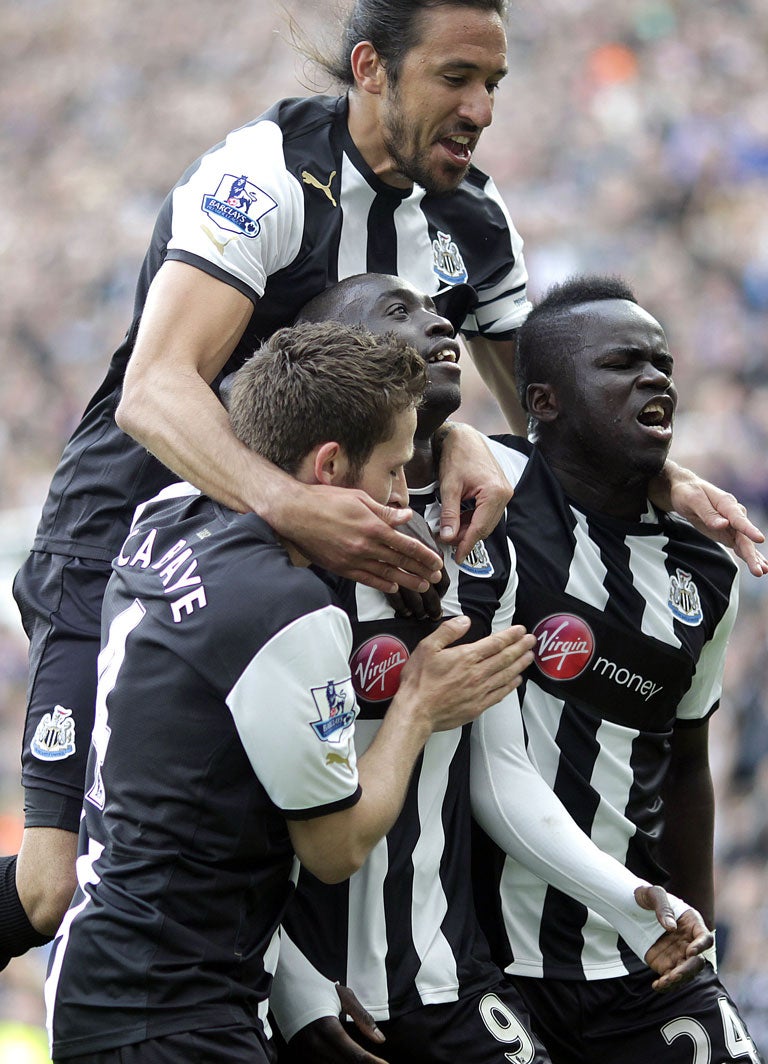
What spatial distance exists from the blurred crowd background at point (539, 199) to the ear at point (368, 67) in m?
3.70

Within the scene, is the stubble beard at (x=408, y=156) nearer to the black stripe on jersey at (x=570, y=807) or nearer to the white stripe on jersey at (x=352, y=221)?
the white stripe on jersey at (x=352, y=221)

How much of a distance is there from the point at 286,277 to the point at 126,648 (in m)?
1.03

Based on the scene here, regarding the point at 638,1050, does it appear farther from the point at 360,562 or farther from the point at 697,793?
the point at 360,562

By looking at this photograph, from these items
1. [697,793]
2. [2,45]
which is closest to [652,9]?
[2,45]

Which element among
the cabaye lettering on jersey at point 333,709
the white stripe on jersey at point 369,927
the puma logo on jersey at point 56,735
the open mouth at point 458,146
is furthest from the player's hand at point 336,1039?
the open mouth at point 458,146

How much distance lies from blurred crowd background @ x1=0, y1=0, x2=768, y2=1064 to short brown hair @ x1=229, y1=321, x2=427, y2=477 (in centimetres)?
375

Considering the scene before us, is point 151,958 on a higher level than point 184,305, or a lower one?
lower

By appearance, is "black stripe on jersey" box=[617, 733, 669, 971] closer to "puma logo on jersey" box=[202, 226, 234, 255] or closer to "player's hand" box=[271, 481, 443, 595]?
"player's hand" box=[271, 481, 443, 595]

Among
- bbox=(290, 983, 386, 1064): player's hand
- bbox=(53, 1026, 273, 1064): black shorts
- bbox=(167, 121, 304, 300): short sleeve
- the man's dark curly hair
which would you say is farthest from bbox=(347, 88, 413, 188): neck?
bbox=(53, 1026, 273, 1064): black shorts

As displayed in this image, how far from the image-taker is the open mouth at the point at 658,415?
3447 millimetres

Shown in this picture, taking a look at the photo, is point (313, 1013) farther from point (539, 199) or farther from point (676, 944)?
point (539, 199)

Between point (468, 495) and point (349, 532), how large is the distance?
0.58 m

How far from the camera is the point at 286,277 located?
10.9 ft

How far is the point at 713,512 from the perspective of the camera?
3377 millimetres
